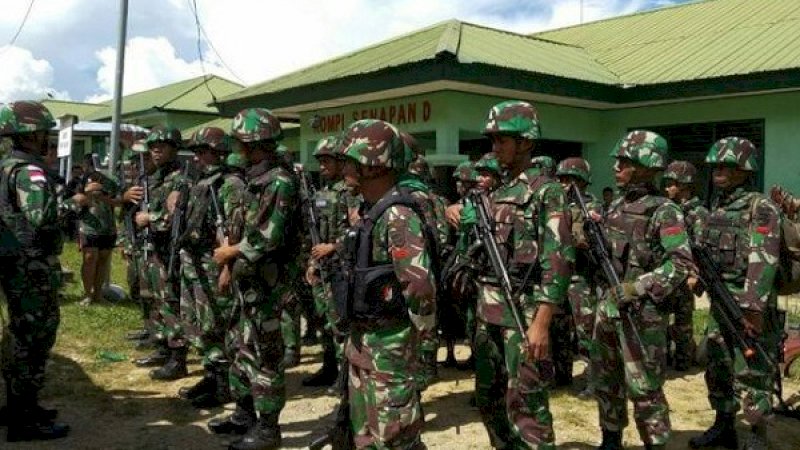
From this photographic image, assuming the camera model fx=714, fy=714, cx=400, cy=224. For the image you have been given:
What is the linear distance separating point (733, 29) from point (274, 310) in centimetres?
1365

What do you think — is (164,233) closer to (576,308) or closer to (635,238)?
(576,308)

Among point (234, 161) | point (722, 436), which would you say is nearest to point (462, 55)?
point (234, 161)

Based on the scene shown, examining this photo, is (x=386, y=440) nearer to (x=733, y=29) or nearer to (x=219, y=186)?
(x=219, y=186)

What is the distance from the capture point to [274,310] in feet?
15.2

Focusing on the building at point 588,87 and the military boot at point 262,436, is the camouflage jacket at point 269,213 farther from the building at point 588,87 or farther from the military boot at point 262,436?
the building at point 588,87

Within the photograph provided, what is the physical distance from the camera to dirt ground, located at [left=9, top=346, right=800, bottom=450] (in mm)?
5016

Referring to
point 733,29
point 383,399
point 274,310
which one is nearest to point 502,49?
point 733,29

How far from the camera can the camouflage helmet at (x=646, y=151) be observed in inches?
173

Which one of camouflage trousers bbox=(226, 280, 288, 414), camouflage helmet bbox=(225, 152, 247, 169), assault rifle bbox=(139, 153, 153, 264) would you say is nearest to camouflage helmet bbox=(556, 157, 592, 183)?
camouflage helmet bbox=(225, 152, 247, 169)

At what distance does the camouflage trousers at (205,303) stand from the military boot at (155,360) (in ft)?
4.37

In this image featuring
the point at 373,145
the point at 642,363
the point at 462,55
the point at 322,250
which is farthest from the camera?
the point at 462,55

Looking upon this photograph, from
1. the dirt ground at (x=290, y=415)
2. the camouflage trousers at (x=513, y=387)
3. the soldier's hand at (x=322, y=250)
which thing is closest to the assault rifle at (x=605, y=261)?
the camouflage trousers at (x=513, y=387)

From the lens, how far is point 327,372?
649 centimetres

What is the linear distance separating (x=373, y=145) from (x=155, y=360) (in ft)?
15.4
